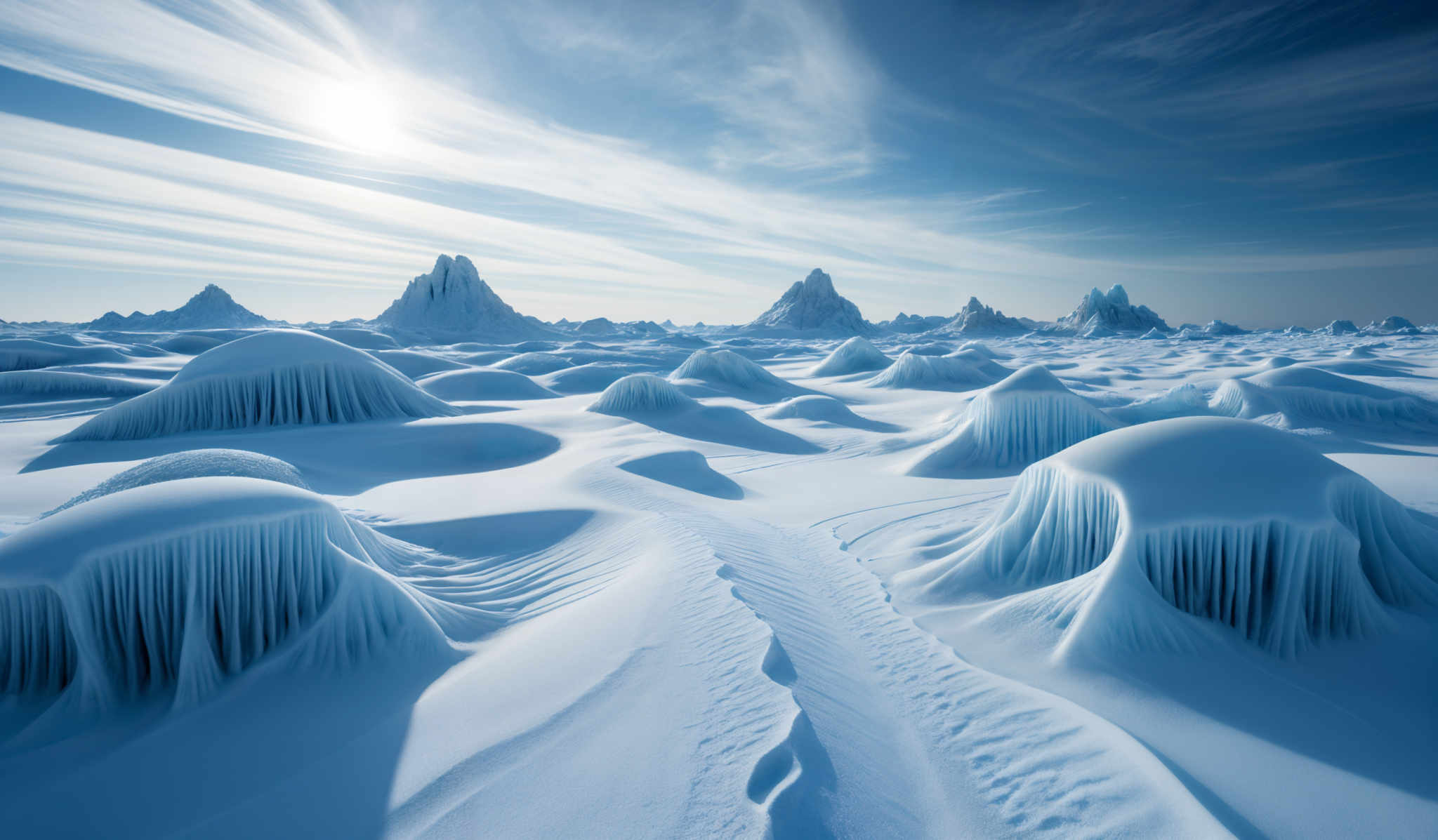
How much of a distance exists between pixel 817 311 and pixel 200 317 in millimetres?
77705

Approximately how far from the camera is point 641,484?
8508mm

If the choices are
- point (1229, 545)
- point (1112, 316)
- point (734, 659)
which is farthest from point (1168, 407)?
point (1112, 316)

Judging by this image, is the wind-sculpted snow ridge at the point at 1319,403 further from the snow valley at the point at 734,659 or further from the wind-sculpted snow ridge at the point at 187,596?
the wind-sculpted snow ridge at the point at 187,596

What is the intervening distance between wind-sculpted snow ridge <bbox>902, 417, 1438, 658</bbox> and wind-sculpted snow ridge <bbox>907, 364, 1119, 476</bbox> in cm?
618

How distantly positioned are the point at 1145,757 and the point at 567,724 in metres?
2.66

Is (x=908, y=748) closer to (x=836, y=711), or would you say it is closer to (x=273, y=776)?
(x=836, y=711)

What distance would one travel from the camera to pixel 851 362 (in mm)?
34250

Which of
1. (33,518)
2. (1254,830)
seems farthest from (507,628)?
(33,518)

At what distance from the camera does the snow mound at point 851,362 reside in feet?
112

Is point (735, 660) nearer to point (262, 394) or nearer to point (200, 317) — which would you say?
point (262, 394)

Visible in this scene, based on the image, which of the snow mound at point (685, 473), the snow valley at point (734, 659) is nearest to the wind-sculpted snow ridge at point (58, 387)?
the snow valley at point (734, 659)

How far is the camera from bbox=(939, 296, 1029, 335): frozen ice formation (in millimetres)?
95750

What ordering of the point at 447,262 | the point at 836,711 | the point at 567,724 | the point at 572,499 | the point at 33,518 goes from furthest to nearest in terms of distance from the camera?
the point at 447,262, the point at 572,499, the point at 33,518, the point at 836,711, the point at 567,724

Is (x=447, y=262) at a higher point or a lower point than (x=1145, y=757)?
higher
